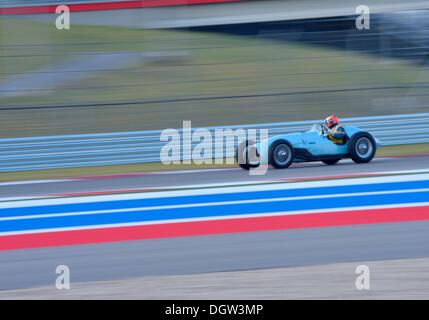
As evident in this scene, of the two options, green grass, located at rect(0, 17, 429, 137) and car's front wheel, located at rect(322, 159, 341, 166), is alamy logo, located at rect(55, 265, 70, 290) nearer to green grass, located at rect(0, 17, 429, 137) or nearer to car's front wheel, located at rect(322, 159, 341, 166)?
car's front wheel, located at rect(322, 159, 341, 166)

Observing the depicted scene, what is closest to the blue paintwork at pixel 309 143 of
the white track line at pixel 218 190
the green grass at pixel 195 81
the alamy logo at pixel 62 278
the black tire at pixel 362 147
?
the black tire at pixel 362 147

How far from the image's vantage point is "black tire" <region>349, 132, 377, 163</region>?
11.4m

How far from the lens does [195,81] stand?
18.8 m

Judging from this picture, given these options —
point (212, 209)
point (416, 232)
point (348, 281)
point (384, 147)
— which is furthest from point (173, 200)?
point (384, 147)

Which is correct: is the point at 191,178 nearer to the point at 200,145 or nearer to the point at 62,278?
the point at 200,145

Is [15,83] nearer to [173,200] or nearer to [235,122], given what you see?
[235,122]

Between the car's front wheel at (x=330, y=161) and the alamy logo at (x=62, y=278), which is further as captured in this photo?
the car's front wheel at (x=330, y=161)

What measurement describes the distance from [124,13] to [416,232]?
19.4m

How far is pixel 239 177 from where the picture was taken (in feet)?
35.5

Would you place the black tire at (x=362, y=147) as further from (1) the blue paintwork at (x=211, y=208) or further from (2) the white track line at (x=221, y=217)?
(2) the white track line at (x=221, y=217)

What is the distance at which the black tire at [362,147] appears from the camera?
11406 mm

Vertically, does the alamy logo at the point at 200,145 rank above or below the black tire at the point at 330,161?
above

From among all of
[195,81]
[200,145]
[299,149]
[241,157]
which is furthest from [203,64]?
[299,149]

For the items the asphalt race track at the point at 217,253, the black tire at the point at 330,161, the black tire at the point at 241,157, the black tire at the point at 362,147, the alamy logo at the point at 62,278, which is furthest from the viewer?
the black tire at the point at 330,161
